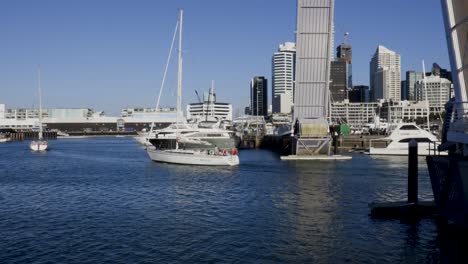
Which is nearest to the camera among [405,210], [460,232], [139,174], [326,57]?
[460,232]

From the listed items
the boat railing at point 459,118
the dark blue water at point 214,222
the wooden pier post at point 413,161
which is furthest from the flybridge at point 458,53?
the wooden pier post at point 413,161

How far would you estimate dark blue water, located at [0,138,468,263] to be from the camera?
18.1m

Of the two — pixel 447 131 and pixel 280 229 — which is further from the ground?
pixel 447 131

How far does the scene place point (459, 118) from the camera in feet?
62.8

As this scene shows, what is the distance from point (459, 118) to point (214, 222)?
36.0 feet

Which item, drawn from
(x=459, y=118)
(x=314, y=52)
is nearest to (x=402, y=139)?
(x=314, y=52)

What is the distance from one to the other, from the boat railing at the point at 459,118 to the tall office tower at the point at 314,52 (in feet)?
132

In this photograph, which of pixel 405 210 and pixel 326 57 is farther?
pixel 326 57

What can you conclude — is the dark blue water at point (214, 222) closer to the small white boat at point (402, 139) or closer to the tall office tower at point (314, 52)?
the tall office tower at point (314, 52)

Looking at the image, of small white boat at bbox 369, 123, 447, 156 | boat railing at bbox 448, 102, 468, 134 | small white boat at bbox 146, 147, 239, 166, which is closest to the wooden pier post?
boat railing at bbox 448, 102, 468, 134

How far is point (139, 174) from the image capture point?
4594 centimetres

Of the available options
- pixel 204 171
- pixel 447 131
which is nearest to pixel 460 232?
pixel 447 131

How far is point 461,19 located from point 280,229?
34.4 ft

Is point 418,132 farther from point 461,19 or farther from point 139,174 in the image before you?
point 461,19
